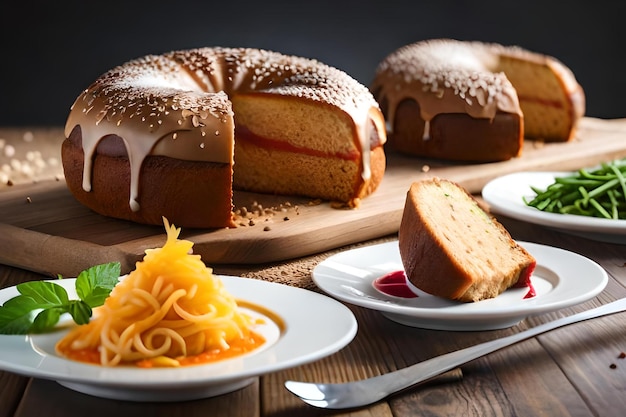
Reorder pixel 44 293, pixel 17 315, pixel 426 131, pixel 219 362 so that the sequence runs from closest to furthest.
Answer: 1. pixel 219 362
2. pixel 17 315
3. pixel 44 293
4. pixel 426 131

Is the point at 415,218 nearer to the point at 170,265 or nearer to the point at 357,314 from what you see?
the point at 357,314

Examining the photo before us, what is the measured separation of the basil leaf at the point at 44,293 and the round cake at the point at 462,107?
3.07 meters

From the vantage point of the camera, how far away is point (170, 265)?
7.26ft

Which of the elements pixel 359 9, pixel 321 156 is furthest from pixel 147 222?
pixel 359 9

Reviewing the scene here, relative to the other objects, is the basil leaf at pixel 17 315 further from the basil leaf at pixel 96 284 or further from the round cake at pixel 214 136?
the round cake at pixel 214 136

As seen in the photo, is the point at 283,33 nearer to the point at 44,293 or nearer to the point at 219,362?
the point at 44,293

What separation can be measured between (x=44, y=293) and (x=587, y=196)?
7.46 ft

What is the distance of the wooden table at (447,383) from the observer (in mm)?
2174

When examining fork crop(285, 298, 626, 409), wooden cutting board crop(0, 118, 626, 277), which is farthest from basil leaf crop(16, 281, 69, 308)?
wooden cutting board crop(0, 118, 626, 277)

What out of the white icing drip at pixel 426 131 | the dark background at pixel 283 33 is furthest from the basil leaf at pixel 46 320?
the dark background at pixel 283 33

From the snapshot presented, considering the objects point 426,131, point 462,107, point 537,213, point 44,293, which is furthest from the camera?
point 426,131

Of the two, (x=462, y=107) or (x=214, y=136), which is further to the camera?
(x=462, y=107)

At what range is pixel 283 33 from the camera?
7.15 metres

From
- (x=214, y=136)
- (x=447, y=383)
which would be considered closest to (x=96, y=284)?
(x=447, y=383)
